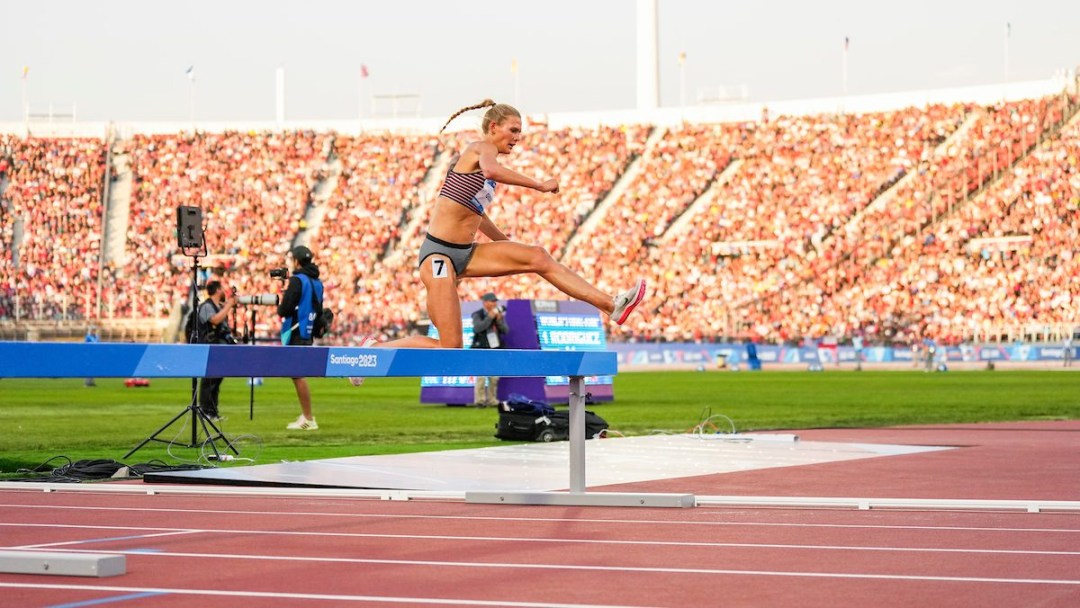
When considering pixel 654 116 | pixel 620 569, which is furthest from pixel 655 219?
pixel 620 569

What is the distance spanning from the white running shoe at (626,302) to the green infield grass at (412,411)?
197 inches

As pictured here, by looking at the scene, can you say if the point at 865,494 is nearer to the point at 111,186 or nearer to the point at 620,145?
the point at 620,145

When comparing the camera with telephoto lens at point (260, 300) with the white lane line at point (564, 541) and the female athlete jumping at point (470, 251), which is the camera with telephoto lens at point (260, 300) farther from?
the white lane line at point (564, 541)

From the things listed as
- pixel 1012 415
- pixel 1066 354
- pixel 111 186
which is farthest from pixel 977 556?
pixel 111 186

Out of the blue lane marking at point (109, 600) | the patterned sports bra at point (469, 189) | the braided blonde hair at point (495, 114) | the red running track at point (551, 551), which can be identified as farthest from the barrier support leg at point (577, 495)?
the blue lane marking at point (109, 600)

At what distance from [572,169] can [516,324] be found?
36.6 m

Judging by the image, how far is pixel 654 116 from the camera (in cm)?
6056

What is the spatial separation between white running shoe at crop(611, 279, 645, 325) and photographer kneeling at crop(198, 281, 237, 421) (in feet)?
22.4

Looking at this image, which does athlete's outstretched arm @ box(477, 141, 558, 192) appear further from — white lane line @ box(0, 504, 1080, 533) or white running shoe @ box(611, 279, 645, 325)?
white lane line @ box(0, 504, 1080, 533)

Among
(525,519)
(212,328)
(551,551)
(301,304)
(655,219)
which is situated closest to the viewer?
(551,551)

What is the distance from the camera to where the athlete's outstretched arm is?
320 inches

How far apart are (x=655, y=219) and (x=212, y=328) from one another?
1588 inches

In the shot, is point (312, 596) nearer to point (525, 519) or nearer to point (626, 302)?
point (525, 519)

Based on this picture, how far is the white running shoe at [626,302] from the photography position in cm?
925
